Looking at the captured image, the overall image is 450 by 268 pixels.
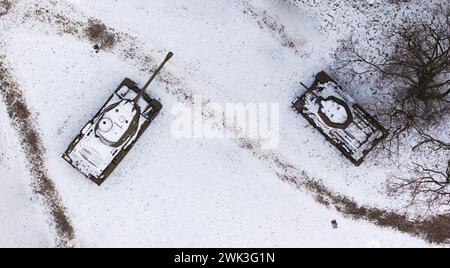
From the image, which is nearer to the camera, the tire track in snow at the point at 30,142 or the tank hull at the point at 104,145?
the tank hull at the point at 104,145

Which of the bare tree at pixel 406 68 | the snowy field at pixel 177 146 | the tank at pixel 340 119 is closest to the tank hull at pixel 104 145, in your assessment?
the snowy field at pixel 177 146

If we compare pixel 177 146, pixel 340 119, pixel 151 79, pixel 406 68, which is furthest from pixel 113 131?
pixel 406 68

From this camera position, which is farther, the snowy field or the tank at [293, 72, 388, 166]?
the snowy field

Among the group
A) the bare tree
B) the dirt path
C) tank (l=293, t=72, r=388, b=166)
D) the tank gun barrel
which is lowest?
the dirt path

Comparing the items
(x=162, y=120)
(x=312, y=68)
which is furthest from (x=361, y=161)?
(x=162, y=120)

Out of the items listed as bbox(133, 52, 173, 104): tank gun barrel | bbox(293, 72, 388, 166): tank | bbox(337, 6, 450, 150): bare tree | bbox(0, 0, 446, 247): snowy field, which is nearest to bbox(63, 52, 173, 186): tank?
bbox(133, 52, 173, 104): tank gun barrel

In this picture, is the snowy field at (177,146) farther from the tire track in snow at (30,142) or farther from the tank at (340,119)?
the tank at (340,119)

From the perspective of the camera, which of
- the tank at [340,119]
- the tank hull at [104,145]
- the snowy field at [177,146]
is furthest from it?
the snowy field at [177,146]

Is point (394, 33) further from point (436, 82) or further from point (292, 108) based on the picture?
point (292, 108)

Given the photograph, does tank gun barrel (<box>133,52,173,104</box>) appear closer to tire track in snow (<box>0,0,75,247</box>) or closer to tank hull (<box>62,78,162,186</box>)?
tank hull (<box>62,78,162,186</box>)
